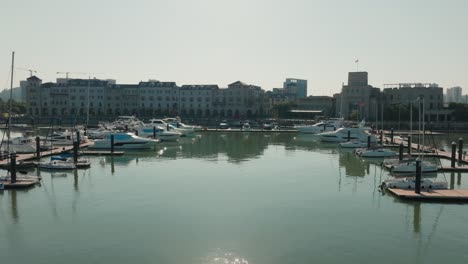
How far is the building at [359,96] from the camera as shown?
15625cm

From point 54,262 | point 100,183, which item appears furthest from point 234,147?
point 54,262

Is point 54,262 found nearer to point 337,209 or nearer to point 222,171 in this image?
point 337,209

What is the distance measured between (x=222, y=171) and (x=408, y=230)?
89.9 ft

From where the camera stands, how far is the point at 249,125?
135125 mm

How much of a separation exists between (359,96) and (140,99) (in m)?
76.4

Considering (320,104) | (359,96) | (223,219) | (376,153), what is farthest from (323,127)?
(223,219)

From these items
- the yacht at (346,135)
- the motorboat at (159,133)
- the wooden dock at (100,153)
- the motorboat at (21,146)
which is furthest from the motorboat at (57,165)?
the yacht at (346,135)

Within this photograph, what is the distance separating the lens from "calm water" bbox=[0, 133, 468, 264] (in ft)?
88.3

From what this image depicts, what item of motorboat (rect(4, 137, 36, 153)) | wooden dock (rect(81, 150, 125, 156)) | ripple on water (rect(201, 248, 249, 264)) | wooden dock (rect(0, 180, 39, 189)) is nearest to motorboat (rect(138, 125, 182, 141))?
wooden dock (rect(81, 150, 125, 156))

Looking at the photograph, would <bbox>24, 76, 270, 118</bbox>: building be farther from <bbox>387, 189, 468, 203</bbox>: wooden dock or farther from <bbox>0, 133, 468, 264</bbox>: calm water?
<bbox>387, 189, 468, 203</bbox>: wooden dock

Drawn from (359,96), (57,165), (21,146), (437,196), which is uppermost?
(359,96)

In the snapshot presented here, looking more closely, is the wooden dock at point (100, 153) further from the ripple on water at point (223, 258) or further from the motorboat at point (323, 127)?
the motorboat at point (323, 127)

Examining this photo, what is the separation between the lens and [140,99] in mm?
174250

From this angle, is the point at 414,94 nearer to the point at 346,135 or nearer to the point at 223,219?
the point at 346,135
